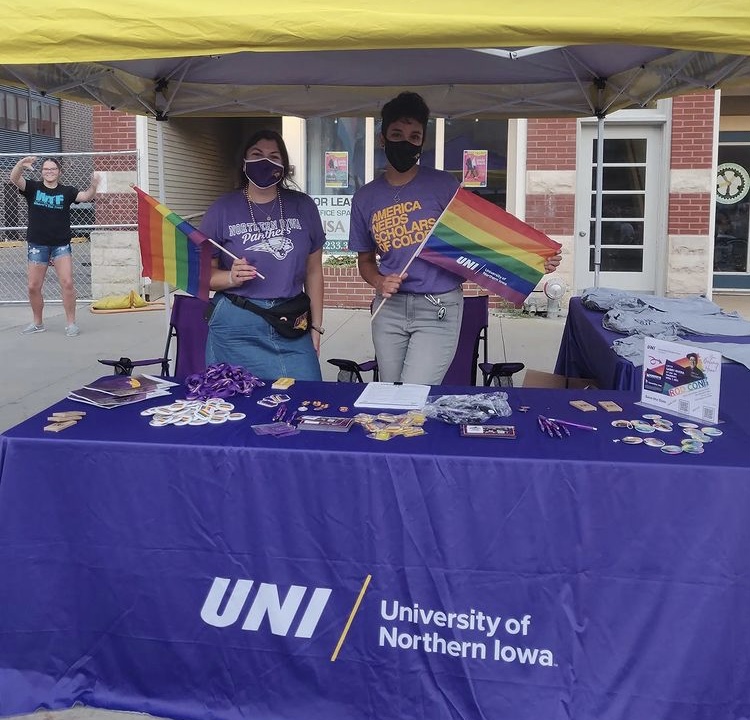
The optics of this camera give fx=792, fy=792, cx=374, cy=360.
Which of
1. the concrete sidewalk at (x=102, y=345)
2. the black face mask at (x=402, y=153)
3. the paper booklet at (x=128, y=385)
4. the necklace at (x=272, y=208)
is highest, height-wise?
the black face mask at (x=402, y=153)

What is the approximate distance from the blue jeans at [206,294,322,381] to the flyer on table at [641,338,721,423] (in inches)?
64.8

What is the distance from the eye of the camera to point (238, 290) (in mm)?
3678

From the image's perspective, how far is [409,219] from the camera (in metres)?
3.64

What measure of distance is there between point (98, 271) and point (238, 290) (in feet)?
27.4

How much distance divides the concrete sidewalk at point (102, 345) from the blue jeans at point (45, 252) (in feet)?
2.85

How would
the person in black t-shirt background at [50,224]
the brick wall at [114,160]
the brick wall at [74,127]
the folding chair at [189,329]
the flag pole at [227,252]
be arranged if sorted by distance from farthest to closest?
the brick wall at [74,127]
the brick wall at [114,160]
the person in black t-shirt background at [50,224]
the folding chair at [189,329]
the flag pole at [227,252]

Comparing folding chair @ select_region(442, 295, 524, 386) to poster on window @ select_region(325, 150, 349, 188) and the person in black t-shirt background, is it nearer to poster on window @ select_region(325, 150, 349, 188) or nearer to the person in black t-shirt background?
the person in black t-shirt background

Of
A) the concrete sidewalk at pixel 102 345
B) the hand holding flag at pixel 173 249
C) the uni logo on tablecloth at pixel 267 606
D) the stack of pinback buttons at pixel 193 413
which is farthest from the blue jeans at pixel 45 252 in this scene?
the uni logo on tablecloth at pixel 267 606

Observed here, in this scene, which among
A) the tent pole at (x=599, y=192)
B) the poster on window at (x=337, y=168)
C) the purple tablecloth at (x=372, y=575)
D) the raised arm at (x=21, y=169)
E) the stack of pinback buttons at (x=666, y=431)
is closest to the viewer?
the purple tablecloth at (x=372, y=575)

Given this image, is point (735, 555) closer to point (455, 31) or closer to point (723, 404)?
point (723, 404)

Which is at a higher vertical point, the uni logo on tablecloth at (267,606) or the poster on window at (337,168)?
the poster on window at (337,168)

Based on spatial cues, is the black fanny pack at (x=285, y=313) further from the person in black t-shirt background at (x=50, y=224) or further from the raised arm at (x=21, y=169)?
the person in black t-shirt background at (x=50, y=224)

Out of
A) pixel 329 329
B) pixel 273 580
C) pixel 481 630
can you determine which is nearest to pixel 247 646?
pixel 273 580

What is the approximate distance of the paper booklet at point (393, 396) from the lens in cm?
294
